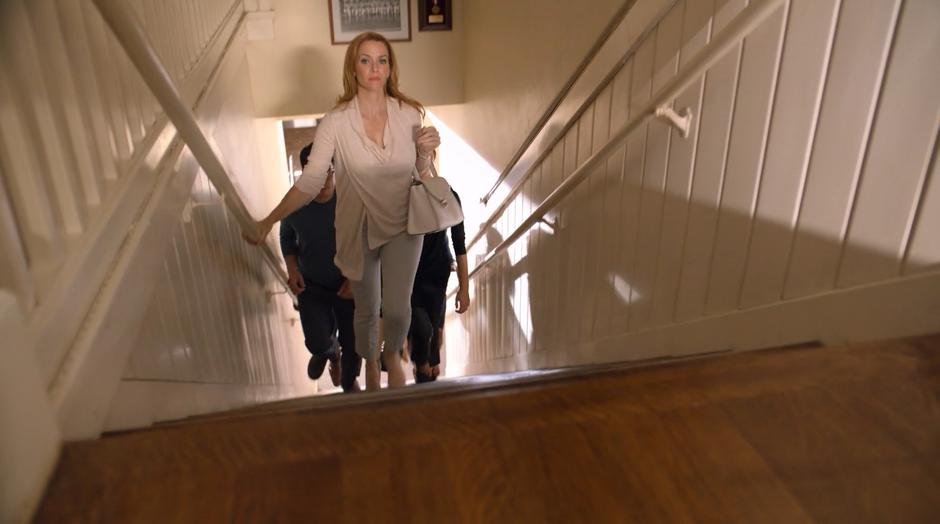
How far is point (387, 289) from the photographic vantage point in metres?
2.72

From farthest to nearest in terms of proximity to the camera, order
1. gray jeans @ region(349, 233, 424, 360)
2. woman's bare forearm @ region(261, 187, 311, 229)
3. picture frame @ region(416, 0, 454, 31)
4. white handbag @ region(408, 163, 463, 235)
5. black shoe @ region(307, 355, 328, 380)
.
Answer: picture frame @ region(416, 0, 454, 31), black shoe @ region(307, 355, 328, 380), gray jeans @ region(349, 233, 424, 360), white handbag @ region(408, 163, 463, 235), woman's bare forearm @ region(261, 187, 311, 229)

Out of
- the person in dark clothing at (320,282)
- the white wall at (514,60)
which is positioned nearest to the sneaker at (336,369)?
the person in dark clothing at (320,282)

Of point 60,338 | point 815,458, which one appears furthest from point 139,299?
point 815,458

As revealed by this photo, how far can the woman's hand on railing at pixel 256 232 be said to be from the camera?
2344mm

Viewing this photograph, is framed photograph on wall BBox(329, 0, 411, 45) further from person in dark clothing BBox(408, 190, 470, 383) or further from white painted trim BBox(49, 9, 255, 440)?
white painted trim BBox(49, 9, 255, 440)

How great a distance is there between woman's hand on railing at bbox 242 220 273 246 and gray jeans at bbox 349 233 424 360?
1.34 feet

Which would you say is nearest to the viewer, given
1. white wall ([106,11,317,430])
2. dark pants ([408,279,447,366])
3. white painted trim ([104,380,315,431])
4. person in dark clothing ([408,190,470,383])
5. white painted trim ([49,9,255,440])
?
white painted trim ([49,9,255,440])

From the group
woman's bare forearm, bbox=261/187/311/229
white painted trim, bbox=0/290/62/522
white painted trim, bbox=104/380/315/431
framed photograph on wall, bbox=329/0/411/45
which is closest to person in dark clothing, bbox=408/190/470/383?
woman's bare forearm, bbox=261/187/311/229

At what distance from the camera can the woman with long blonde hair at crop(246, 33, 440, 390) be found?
2.34m

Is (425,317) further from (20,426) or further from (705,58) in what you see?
(20,426)

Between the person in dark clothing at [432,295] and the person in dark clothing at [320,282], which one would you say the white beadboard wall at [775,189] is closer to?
the person in dark clothing at [432,295]

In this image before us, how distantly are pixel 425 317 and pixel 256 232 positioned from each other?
4.24 ft

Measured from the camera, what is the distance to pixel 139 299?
1260mm

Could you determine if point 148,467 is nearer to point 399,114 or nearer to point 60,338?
point 60,338
